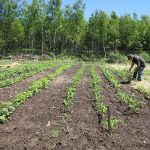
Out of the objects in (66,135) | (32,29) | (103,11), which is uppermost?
(103,11)

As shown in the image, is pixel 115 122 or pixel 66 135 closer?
pixel 66 135

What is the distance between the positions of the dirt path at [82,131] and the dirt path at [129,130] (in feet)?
1.28

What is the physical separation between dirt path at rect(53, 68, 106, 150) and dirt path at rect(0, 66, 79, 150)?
0.46 metres

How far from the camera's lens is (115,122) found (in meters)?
9.40

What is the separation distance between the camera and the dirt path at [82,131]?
25.5ft

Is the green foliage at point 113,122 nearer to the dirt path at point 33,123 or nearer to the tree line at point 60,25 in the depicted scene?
the dirt path at point 33,123

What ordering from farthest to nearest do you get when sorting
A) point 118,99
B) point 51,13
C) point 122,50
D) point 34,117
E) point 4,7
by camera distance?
point 122,50
point 51,13
point 4,7
point 118,99
point 34,117

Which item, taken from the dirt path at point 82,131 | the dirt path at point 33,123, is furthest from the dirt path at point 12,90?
the dirt path at point 82,131

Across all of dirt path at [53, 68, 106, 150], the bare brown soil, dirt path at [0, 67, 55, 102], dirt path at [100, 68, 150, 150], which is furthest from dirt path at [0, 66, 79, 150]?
dirt path at [100, 68, 150, 150]

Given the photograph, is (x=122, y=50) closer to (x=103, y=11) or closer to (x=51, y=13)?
(x=103, y=11)

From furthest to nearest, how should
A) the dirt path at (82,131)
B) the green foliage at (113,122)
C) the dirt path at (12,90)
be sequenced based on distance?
the dirt path at (12,90) → the green foliage at (113,122) → the dirt path at (82,131)

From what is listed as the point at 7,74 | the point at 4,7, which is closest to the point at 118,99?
the point at 7,74

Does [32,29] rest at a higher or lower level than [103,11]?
lower

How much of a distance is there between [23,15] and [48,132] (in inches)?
1987
